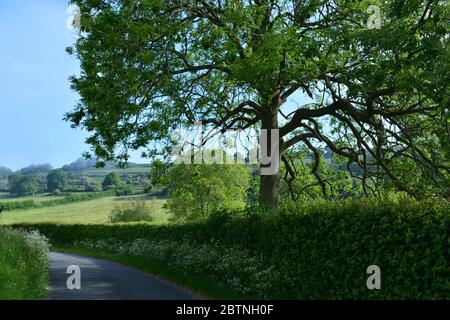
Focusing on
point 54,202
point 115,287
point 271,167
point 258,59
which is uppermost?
point 258,59

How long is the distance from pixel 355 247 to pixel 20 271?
32.3 feet

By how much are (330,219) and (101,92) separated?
Answer: 28.2ft

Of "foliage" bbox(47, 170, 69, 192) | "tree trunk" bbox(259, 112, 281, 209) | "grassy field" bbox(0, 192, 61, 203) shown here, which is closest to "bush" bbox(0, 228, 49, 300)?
"tree trunk" bbox(259, 112, 281, 209)

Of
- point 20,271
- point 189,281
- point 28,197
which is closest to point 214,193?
point 189,281

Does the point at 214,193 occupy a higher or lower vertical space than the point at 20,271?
higher

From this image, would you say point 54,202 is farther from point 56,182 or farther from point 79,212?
point 79,212

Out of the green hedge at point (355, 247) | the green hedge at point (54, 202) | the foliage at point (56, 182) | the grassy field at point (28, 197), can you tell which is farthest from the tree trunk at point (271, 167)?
the foliage at point (56, 182)

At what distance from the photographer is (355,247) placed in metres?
10.9

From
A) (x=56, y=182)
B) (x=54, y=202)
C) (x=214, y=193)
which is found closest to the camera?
(x=214, y=193)

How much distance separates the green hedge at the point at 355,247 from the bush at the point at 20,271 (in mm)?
6628

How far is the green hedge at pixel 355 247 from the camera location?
9.16 meters

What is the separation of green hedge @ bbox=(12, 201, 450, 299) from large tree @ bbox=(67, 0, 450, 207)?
5031mm

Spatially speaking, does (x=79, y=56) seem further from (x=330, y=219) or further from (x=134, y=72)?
(x=330, y=219)

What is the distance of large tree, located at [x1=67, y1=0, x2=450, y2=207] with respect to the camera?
1560cm
